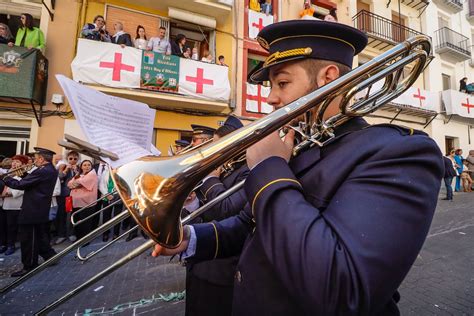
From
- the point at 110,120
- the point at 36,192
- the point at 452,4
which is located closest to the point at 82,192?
the point at 36,192

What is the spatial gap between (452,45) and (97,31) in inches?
717

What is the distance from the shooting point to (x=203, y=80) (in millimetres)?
8094

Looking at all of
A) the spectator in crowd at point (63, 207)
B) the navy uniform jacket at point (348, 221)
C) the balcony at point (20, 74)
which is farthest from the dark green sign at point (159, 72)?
the navy uniform jacket at point (348, 221)

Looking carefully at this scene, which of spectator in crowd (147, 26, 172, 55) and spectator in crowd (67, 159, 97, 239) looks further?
spectator in crowd (147, 26, 172, 55)

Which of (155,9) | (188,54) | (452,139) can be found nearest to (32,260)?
(188,54)

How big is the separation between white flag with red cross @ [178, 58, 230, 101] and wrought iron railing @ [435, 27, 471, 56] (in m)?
14.1

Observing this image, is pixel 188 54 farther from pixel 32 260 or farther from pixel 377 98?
pixel 377 98

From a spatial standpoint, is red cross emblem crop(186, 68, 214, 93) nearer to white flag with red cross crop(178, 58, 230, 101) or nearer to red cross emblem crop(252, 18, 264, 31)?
white flag with red cross crop(178, 58, 230, 101)

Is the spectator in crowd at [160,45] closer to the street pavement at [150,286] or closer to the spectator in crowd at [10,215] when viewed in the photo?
the spectator in crowd at [10,215]

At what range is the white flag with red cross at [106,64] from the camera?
21.7 feet

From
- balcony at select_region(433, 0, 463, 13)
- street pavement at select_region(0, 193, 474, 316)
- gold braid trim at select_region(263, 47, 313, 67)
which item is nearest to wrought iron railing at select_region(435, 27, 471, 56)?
balcony at select_region(433, 0, 463, 13)

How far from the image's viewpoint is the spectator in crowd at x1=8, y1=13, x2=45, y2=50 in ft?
21.6

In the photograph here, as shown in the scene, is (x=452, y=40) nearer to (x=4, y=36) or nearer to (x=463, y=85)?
(x=463, y=85)

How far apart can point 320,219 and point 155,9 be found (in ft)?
32.2
